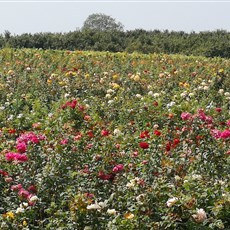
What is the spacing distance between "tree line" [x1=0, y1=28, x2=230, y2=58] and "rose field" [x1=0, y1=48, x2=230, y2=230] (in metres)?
14.1

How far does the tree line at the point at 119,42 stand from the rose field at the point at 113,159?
14131mm

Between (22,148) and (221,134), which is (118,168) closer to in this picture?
(22,148)

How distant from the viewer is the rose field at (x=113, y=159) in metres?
3.36

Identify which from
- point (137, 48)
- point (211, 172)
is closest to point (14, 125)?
point (211, 172)

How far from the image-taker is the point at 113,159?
4582mm

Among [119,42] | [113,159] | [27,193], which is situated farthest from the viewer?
[119,42]

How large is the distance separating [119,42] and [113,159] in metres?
19.9

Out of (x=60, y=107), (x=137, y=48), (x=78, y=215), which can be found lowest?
(x=78, y=215)

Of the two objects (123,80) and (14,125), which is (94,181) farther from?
(123,80)

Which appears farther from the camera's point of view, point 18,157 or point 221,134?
point 221,134

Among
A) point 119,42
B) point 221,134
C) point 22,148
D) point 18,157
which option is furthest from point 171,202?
point 119,42

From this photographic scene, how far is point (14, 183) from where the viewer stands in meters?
4.12

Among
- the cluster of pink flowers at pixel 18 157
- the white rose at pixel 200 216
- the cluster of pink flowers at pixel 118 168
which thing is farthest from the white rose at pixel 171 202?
the cluster of pink flowers at pixel 18 157

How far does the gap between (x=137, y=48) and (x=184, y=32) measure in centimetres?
735
